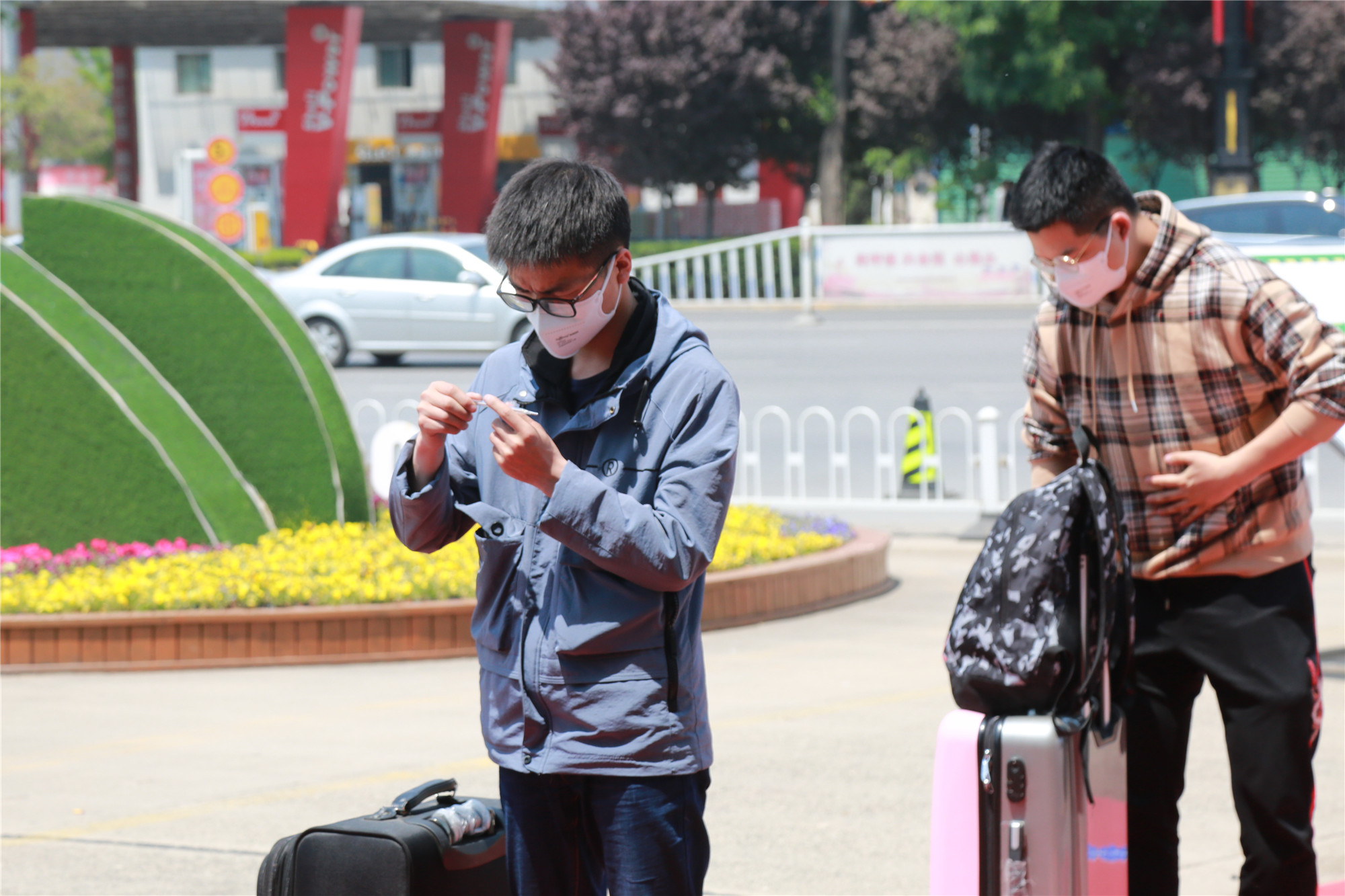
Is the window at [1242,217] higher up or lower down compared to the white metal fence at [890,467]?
higher up

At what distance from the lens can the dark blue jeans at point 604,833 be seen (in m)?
2.28

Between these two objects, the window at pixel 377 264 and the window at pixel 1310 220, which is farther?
the window at pixel 377 264

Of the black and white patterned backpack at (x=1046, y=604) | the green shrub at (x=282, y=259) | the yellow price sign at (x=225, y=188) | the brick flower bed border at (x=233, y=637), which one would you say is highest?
the yellow price sign at (x=225, y=188)

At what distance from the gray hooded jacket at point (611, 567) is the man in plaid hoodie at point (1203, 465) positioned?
2.88ft

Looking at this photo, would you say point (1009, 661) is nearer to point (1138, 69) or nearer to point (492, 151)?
point (1138, 69)

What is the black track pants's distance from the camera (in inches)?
112

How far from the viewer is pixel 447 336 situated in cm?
1719

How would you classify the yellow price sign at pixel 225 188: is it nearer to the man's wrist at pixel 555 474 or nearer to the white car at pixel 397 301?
the white car at pixel 397 301

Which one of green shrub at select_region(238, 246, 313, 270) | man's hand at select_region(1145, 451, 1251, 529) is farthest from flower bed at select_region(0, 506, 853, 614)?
green shrub at select_region(238, 246, 313, 270)

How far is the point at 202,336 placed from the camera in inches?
299

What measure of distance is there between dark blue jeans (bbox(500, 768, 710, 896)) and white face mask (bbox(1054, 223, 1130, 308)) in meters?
1.11

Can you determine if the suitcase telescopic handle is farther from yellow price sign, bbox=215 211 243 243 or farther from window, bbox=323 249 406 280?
yellow price sign, bbox=215 211 243 243

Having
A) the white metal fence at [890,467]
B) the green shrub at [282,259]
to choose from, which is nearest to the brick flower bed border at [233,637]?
the white metal fence at [890,467]

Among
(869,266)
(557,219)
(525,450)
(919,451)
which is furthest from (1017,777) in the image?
(869,266)
